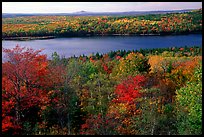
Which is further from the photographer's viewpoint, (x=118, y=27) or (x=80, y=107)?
(x=118, y=27)

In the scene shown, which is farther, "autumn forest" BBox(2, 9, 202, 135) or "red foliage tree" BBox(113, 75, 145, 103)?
"red foliage tree" BBox(113, 75, 145, 103)

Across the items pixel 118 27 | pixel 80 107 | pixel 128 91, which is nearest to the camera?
pixel 80 107

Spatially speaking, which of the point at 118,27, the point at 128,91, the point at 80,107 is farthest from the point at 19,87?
the point at 118,27

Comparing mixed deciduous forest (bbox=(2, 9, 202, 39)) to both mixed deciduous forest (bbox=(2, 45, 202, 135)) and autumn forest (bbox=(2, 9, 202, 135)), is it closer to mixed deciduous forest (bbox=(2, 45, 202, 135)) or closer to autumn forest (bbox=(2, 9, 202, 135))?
autumn forest (bbox=(2, 9, 202, 135))

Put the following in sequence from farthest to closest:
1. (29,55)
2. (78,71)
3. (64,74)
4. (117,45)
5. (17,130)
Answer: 1. (117,45)
2. (78,71)
3. (64,74)
4. (29,55)
5. (17,130)

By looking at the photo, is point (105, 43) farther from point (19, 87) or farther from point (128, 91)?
point (19, 87)

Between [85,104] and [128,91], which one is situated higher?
[128,91]

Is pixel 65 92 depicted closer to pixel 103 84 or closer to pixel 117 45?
pixel 103 84

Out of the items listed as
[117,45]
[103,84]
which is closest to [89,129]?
[103,84]

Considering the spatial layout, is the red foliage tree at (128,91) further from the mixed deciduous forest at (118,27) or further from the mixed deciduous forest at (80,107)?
the mixed deciduous forest at (118,27)

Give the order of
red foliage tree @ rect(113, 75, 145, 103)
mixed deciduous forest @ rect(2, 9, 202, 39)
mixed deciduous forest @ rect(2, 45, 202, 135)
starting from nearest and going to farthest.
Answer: mixed deciduous forest @ rect(2, 45, 202, 135) < red foliage tree @ rect(113, 75, 145, 103) < mixed deciduous forest @ rect(2, 9, 202, 39)

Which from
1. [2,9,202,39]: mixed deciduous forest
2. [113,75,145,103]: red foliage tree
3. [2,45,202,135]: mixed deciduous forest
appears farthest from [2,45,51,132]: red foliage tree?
[2,9,202,39]: mixed deciduous forest

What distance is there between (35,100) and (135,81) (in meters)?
5.59

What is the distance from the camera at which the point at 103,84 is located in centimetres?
1503
